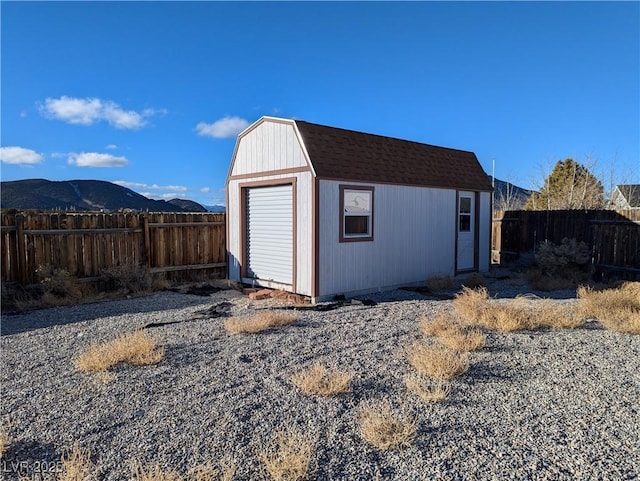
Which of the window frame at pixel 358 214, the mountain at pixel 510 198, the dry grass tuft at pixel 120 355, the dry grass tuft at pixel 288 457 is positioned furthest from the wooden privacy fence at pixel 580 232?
the dry grass tuft at pixel 120 355

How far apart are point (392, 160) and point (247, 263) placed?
4.24 metres

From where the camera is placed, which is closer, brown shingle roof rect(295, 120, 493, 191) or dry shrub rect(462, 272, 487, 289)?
brown shingle roof rect(295, 120, 493, 191)

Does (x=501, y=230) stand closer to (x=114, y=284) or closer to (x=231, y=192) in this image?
(x=231, y=192)

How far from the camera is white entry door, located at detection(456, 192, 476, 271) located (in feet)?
38.0

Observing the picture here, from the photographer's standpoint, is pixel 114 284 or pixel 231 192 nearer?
pixel 114 284

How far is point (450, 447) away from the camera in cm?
303

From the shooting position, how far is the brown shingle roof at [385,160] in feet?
28.0

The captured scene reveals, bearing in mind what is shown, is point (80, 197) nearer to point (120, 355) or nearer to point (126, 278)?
point (126, 278)

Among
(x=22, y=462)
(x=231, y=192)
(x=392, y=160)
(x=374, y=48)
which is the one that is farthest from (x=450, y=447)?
(x=374, y=48)

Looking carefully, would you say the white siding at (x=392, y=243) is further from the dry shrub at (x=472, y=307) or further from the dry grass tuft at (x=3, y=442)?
the dry grass tuft at (x=3, y=442)

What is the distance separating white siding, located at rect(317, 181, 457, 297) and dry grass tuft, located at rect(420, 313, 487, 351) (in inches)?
103

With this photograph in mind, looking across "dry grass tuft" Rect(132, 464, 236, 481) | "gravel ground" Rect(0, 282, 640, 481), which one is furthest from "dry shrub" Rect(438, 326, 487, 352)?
"dry grass tuft" Rect(132, 464, 236, 481)

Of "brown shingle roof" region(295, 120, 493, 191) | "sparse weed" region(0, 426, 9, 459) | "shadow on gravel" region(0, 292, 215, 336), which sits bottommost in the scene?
"shadow on gravel" region(0, 292, 215, 336)

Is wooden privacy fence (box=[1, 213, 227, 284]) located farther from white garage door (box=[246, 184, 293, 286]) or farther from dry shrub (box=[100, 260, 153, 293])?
white garage door (box=[246, 184, 293, 286])
